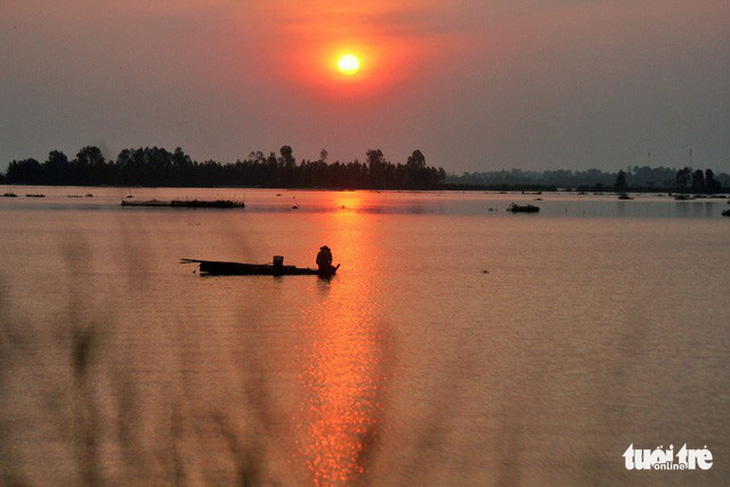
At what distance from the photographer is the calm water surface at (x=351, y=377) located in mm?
15422

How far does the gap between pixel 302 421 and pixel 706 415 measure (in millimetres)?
8595

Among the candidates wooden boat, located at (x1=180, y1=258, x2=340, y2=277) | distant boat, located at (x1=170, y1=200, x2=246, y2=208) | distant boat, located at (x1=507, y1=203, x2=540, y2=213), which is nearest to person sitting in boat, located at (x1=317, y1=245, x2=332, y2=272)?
wooden boat, located at (x1=180, y1=258, x2=340, y2=277)

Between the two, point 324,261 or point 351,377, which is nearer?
point 351,377

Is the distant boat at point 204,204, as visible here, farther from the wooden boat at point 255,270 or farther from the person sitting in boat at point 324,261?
the person sitting in boat at point 324,261

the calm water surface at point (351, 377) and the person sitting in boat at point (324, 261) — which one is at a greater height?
the person sitting in boat at point (324, 261)

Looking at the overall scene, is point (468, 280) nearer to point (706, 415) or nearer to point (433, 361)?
point (433, 361)

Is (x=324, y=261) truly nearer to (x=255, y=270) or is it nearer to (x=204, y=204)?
(x=255, y=270)

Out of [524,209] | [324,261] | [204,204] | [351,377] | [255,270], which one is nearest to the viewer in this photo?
[351,377]

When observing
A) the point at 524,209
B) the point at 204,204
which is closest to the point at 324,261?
the point at 204,204

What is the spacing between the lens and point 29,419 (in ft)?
58.1

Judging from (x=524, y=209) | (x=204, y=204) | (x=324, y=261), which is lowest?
(x=524, y=209)

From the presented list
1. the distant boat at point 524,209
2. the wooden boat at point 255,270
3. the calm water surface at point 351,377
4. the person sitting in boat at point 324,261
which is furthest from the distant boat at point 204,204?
the person sitting in boat at point 324,261

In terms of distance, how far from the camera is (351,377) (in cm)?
2223

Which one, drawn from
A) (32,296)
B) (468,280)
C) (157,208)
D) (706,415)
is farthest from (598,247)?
(157,208)
